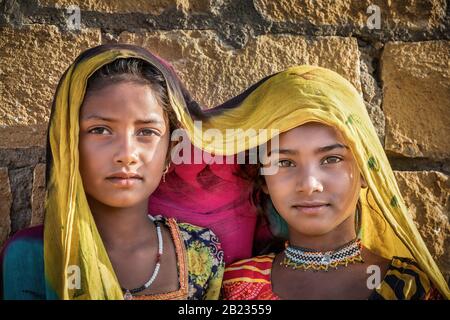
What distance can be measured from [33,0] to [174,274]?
109cm

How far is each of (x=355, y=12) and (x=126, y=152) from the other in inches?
42.3

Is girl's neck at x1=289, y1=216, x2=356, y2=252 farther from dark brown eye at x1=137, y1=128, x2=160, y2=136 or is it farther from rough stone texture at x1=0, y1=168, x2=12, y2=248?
rough stone texture at x1=0, y1=168, x2=12, y2=248

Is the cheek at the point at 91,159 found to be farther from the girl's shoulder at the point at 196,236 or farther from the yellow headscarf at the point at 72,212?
the girl's shoulder at the point at 196,236

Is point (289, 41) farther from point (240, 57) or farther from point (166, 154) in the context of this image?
point (166, 154)

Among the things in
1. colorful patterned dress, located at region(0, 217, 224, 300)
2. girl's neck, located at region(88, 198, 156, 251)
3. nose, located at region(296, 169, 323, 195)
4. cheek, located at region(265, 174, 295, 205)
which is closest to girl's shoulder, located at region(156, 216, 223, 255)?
colorful patterned dress, located at region(0, 217, 224, 300)

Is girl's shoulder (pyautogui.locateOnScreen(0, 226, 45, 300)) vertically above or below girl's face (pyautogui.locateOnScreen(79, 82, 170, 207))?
below

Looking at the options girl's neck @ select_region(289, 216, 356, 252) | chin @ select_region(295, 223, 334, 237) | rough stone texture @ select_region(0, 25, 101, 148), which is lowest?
girl's neck @ select_region(289, 216, 356, 252)

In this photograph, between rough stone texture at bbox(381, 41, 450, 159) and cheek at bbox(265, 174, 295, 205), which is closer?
cheek at bbox(265, 174, 295, 205)

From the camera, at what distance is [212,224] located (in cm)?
260

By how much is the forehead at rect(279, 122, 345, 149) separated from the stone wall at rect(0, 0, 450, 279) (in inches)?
18.5

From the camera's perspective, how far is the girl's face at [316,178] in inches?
92.4

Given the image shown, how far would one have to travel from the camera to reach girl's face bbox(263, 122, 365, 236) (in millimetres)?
2348

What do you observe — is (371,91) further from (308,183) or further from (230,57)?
(308,183)
